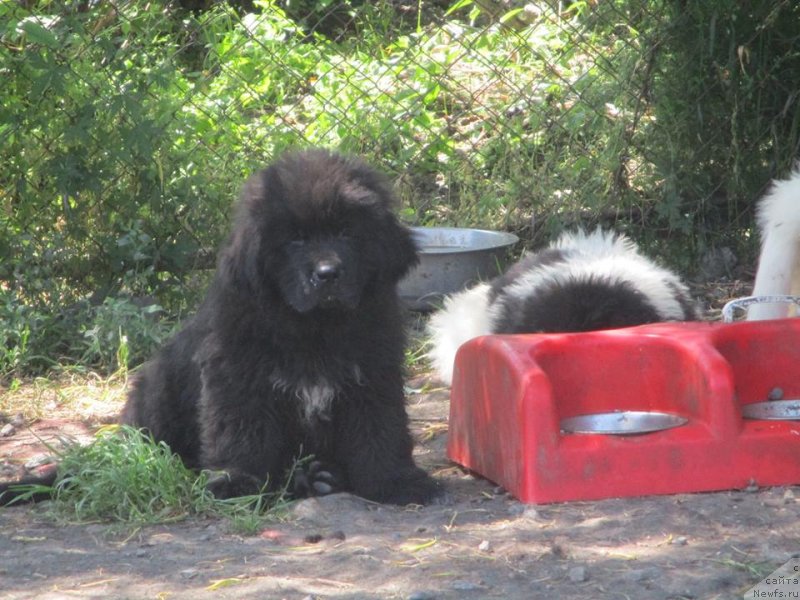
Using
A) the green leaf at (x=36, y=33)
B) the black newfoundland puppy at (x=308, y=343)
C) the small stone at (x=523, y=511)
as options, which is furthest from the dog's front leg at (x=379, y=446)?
the green leaf at (x=36, y=33)

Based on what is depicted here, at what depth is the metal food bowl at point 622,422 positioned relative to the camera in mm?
3713

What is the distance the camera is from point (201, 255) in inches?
231

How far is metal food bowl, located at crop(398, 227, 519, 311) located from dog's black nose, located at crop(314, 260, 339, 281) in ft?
7.42

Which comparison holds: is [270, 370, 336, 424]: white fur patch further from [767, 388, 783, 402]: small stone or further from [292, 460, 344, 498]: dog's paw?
[767, 388, 783, 402]: small stone

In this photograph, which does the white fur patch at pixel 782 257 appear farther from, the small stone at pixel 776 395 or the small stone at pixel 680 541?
the small stone at pixel 680 541

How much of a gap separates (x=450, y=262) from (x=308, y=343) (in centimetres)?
219

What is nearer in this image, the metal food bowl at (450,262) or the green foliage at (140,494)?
the green foliage at (140,494)

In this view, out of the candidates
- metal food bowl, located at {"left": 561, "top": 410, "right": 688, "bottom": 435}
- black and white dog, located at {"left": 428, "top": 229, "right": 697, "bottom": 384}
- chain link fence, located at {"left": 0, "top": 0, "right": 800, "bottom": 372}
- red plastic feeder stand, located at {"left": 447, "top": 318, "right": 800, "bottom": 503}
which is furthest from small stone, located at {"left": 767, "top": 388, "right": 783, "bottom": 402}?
chain link fence, located at {"left": 0, "top": 0, "right": 800, "bottom": 372}

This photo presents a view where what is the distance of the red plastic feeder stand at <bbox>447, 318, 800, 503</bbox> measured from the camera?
3.62 metres

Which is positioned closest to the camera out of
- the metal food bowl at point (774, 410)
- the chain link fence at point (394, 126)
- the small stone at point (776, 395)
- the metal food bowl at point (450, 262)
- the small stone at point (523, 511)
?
the small stone at point (523, 511)

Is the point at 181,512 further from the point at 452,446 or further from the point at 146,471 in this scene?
the point at 452,446

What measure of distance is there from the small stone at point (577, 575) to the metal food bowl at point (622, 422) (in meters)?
0.75

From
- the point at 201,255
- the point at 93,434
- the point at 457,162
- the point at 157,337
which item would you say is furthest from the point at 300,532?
the point at 457,162

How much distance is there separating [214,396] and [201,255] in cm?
Answer: 217
